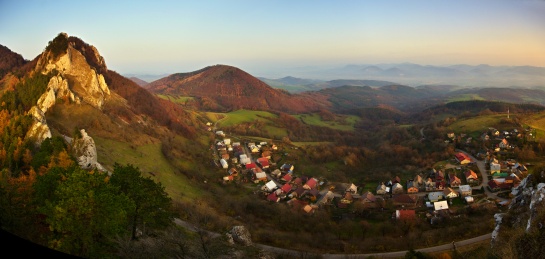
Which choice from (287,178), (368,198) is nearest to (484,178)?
(368,198)

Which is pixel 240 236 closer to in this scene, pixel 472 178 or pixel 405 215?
pixel 405 215

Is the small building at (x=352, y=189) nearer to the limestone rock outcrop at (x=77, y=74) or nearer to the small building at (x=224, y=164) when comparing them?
the small building at (x=224, y=164)

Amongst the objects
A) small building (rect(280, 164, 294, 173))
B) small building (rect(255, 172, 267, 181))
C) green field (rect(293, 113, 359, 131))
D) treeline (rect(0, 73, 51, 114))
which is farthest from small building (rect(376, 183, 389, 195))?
green field (rect(293, 113, 359, 131))

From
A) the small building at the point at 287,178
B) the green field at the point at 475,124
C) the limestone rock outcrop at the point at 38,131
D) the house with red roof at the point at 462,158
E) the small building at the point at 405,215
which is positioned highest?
the limestone rock outcrop at the point at 38,131

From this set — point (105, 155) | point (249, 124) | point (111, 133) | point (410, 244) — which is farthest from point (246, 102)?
point (410, 244)

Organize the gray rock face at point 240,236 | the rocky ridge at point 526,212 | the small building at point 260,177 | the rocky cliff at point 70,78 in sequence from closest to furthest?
the rocky ridge at point 526,212, the gray rock face at point 240,236, the rocky cliff at point 70,78, the small building at point 260,177

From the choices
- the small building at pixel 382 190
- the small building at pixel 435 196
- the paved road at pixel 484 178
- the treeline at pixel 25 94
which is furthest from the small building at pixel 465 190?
the treeline at pixel 25 94
